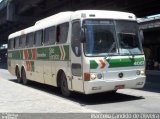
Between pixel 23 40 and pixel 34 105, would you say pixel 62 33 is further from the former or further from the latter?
pixel 23 40

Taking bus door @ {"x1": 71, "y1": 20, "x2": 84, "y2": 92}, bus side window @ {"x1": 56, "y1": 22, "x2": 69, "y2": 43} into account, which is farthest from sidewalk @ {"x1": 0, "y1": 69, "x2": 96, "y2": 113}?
bus side window @ {"x1": 56, "y1": 22, "x2": 69, "y2": 43}

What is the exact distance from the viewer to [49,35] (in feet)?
51.6

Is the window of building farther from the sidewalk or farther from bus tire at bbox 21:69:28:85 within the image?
bus tire at bbox 21:69:28:85

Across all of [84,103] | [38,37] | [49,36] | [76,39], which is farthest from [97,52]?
[38,37]

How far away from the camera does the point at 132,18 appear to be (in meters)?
13.0

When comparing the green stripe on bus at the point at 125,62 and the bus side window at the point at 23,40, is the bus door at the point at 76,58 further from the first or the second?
the bus side window at the point at 23,40

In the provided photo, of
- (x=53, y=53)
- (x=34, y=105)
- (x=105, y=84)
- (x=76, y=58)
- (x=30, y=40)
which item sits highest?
(x=30, y=40)

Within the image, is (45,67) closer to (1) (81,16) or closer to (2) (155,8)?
(1) (81,16)

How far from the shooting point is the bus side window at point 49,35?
1514 cm

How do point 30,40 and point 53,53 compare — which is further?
point 30,40

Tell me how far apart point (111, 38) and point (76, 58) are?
1316mm

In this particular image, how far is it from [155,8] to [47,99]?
22.0m

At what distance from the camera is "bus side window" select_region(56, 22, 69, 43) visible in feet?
44.8

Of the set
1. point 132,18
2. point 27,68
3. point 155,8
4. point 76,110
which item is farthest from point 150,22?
point 76,110
